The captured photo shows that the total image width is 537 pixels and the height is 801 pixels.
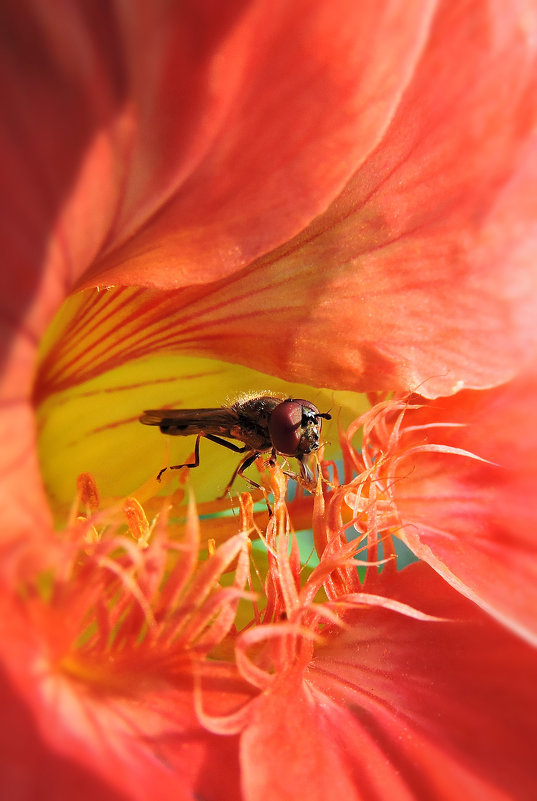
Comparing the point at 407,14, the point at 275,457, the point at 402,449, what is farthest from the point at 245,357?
the point at 407,14

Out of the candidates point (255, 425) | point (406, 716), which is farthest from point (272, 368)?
point (406, 716)

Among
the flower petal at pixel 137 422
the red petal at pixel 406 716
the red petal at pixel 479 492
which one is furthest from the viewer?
the flower petal at pixel 137 422

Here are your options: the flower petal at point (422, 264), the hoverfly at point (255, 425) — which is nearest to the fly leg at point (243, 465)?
the hoverfly at point (255, 425)

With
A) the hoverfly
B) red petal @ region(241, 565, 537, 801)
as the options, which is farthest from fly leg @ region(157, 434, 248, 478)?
red petal @ region(241, 565, 537, 801)

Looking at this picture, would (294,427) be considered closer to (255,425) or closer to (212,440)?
(255,425)

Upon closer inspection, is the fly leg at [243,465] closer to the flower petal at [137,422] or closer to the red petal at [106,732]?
the flower petal at [137,422]

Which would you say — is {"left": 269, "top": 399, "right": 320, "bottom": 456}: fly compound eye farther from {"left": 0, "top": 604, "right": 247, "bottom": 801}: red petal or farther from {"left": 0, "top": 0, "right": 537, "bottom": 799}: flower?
{"left": 0, "top": 604, "right": 247, "bottom": 801}: red petal

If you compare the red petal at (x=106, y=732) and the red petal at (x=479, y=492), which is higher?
the red petal at (x=479, y=492)
